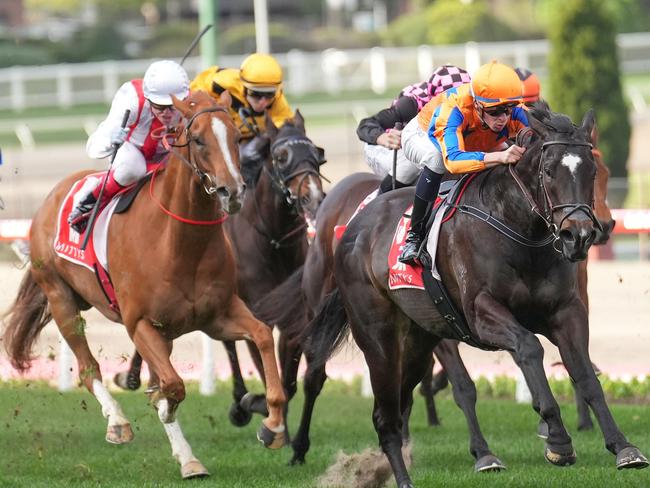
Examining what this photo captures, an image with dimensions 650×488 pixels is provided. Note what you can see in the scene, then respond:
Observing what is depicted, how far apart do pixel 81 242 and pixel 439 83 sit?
7.09ft

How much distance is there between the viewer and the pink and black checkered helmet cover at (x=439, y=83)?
7371 mm

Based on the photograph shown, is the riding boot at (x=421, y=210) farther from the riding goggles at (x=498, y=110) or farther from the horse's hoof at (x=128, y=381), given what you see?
the horse's hoof at (x=128, y=381)

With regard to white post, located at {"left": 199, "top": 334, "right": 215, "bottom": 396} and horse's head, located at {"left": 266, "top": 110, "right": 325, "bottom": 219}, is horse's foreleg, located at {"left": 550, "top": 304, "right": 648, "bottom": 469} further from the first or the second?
white post, located at {"left": 199, "top": 334, "right": 215, "bottom": 396}

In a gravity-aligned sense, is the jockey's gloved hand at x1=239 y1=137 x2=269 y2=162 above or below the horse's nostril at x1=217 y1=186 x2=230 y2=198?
below

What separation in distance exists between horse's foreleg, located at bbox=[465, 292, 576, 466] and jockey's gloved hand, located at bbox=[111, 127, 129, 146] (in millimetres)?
2382

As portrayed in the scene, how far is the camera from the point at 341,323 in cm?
696

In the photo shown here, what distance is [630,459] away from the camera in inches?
198

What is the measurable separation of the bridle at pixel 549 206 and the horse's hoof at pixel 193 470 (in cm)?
226

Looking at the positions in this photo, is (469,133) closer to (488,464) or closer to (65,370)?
(488,464)

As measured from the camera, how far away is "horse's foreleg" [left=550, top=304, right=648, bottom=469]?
16.7 feet

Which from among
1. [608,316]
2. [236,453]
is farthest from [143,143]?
[608,316]

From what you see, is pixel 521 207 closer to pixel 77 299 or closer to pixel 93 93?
pixel 77 299

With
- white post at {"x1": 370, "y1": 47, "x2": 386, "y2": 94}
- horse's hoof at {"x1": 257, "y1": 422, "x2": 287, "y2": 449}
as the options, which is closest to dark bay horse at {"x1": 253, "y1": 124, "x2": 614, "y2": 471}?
horse's hoof at {"x1": 257, "y1": 422, "x2": 287, "y2": 449}

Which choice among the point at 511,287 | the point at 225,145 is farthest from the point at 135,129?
the point at 511,287
